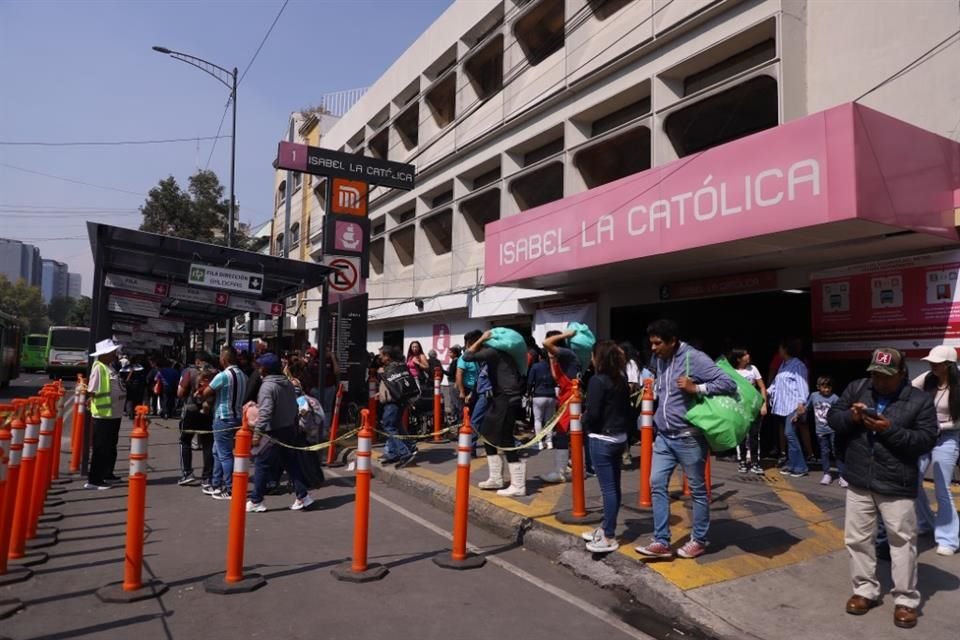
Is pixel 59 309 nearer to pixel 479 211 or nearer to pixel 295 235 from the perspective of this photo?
pixel 295 235

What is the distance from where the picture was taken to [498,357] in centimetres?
756

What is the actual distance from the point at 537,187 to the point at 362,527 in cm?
1499

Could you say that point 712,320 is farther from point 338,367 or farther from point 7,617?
point 7,617

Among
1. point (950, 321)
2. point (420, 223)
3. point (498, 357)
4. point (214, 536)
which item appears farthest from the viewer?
point (420, 223)

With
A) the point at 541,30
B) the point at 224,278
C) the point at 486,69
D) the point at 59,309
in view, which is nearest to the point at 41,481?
the point at 224,278

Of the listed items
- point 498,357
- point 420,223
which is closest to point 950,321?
point 498,357

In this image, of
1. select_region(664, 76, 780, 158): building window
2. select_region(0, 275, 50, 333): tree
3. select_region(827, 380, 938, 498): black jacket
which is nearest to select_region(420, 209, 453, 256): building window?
select_region(664, 76, 780, 158): building window

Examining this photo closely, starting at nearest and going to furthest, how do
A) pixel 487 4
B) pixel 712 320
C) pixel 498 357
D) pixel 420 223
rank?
pixel 498 357 → pixel 712 320 → pixel 487 4 → pixel 420 223

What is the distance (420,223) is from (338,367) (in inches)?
481

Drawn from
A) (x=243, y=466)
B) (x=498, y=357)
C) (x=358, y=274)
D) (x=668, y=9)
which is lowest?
(x=243, y=466)

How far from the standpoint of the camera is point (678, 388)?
5.23m

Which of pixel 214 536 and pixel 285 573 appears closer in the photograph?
pixel 285 573

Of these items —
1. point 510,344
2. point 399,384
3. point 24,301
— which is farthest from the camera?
point 24,301

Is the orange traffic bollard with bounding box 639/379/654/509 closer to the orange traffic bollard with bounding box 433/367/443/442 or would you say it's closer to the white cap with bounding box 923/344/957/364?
the white cap with bounding box 923/344/957/364
